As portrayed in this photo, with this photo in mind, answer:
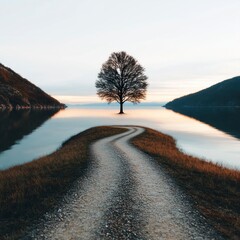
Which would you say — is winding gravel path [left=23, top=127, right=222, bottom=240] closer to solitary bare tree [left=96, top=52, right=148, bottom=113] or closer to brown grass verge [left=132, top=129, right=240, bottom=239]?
brown grass verge [left=132, top=129, right=240, bottom=239]

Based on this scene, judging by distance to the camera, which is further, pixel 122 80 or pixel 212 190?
pixel 122 80

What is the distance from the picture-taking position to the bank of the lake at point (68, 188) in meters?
13.7

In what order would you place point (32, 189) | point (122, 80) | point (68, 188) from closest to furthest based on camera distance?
point (32, 189) → point (68, 188) → point (122, 80)

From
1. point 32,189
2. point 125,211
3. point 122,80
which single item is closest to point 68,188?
point 32,189

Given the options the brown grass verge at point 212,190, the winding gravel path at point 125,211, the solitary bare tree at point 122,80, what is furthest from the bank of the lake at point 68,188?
the solitary bare tree at point 122,80

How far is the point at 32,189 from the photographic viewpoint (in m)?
17.8

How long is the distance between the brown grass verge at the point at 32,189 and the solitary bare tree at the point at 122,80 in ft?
221

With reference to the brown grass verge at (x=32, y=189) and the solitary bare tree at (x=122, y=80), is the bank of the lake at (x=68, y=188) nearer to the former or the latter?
the brown grass verge at (x=32, y=189)

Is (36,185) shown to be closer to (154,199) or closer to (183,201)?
(154,199)

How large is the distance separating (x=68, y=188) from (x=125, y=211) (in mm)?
4944

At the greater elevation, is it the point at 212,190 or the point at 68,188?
the point at 68,188

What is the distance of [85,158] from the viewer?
86.3 ft

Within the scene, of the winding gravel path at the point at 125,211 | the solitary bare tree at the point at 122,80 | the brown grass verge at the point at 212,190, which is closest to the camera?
the winding gravel path at the point at 125,211

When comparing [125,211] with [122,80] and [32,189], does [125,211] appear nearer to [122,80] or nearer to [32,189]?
[32,189]
